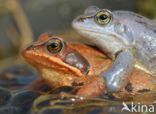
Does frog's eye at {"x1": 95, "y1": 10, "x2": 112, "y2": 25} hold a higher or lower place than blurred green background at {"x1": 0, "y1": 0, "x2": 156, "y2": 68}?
lower

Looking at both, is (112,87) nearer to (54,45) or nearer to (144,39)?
(144,39)

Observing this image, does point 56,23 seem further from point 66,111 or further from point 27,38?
point 66,111

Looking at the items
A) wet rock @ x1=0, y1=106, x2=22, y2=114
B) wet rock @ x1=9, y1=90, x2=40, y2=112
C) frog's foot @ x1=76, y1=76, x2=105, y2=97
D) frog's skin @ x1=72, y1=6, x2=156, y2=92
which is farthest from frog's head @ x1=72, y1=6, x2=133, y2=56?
wet rock @ x1=0, y1=106, x2=22, y2=114

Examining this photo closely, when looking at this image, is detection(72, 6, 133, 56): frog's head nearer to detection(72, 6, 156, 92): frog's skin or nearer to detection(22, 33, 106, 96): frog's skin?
detection(72, 6, 156, 92): frog's skin

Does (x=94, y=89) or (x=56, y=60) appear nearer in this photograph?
(x=94, y=89)

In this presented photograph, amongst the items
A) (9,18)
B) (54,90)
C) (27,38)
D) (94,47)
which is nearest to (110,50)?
(94,47)

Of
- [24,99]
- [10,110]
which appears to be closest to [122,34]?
[24,99]

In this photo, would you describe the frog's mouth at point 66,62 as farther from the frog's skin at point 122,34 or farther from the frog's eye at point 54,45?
the frog's skin at point 122,34

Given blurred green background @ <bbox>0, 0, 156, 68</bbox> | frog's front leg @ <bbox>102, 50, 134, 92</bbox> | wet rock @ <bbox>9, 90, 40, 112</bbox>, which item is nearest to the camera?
frog's front leg @ <bbox>102, 50, 134, 92</bbox>
